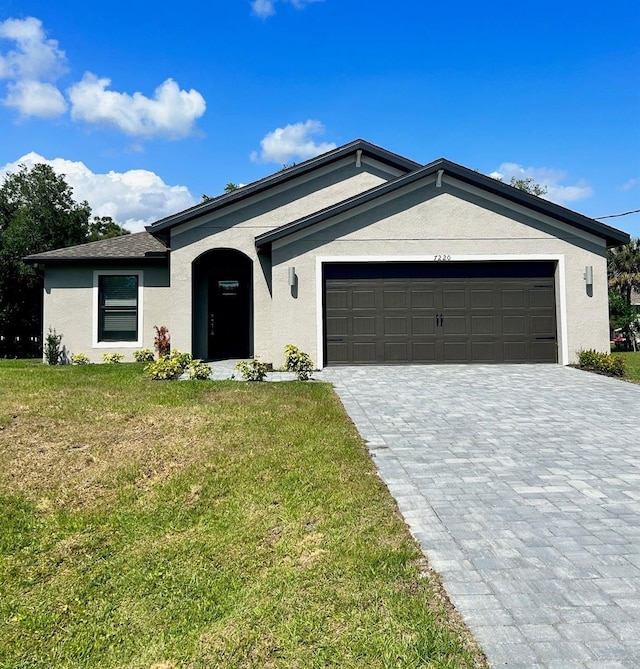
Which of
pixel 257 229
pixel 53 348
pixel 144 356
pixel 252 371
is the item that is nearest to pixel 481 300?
pixel 252 371

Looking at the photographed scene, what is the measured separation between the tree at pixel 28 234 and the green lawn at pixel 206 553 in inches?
712

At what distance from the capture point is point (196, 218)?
13438mm

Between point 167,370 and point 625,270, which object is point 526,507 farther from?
point 625,270

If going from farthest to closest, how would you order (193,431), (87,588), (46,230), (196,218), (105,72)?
(46,230) → (196,218) → (105,72) → (193,431) → (87,588)

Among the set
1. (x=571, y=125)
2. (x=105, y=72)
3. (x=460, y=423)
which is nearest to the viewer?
(x=460, y=423)

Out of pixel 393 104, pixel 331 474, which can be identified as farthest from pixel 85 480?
pixel 393 104

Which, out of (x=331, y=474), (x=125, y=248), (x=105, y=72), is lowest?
(x=331, y=474)

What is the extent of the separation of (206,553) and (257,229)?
38.6ft

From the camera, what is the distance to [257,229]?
45.9 feet

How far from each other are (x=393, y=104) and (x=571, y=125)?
22.4 ft

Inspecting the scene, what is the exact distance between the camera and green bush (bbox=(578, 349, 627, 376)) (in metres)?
11.1

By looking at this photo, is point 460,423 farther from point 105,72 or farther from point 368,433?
point 105,72

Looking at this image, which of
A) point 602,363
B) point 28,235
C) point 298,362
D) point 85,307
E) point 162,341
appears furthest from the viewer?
point 28,235

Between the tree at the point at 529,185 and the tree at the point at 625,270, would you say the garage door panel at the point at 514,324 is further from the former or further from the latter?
the tree at the point at 529,185
